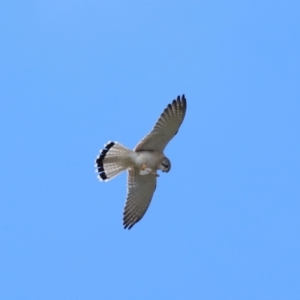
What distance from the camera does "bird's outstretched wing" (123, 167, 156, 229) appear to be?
51.6ft

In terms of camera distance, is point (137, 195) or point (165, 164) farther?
point (137, 195)

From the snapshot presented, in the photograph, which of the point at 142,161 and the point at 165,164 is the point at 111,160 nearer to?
the point at 142,161

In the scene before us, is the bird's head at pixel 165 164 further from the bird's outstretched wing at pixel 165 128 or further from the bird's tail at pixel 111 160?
the bird's tail at pixel 111 160

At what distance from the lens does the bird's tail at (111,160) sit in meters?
15.4

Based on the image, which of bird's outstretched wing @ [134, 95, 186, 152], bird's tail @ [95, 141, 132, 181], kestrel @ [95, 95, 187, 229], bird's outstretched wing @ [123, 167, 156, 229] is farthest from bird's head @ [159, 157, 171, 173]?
bird's tail @ [95, 141, 132, 181]

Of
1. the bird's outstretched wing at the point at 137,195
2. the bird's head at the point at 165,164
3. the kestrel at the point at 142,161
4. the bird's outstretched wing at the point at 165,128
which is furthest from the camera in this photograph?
the bird's outstretched wing at the point at 137,195

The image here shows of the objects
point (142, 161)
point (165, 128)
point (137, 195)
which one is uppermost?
point (165, 128)

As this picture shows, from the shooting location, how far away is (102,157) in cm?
1554

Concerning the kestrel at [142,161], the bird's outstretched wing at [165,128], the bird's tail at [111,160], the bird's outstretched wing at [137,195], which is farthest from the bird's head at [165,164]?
the bird's tail at [111,160]

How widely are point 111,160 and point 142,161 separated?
64cm

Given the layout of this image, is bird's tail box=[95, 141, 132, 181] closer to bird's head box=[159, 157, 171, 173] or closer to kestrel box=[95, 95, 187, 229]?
kestrel box=[95, 95, 187, 229]

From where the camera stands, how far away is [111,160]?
1557cm

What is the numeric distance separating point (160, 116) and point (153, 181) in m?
1.67

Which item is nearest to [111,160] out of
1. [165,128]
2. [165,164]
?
[165,164]
